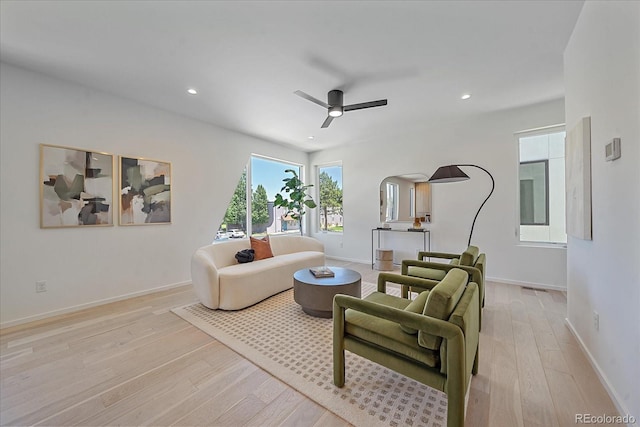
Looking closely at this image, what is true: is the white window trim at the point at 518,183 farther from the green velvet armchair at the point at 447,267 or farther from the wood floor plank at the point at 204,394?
the wood floor plank at the point at 204,394

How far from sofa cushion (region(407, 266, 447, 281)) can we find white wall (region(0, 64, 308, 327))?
3517mm

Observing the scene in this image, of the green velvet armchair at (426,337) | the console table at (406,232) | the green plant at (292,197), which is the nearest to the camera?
the green velvet armchair at (426,337)

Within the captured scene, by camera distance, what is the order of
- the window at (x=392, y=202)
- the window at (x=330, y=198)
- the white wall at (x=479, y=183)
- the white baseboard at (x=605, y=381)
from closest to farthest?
the white baseboard at (x=605, y=381)
the white wall at (x=479, y=183)
the window at (x=392, y=202)
the window at (x=330, y=198)

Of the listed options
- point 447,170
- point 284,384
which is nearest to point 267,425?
point 284,384

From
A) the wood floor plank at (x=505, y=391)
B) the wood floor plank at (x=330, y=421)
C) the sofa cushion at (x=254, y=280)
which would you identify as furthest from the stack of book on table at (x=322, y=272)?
the wood floor plank at (x=505, y=391)

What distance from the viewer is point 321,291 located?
2.80 metres

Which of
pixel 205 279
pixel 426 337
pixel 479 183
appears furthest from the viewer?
pixel 479 183

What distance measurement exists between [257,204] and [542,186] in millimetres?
5149

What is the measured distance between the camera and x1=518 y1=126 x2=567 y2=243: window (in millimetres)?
3855

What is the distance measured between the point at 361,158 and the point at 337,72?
10.3ft

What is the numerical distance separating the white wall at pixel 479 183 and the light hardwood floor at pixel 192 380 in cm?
142

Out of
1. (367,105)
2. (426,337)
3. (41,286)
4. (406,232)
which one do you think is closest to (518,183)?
(406,232)

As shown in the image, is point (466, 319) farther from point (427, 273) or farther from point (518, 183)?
point (518, 183)

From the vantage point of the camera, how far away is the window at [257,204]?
511cm
